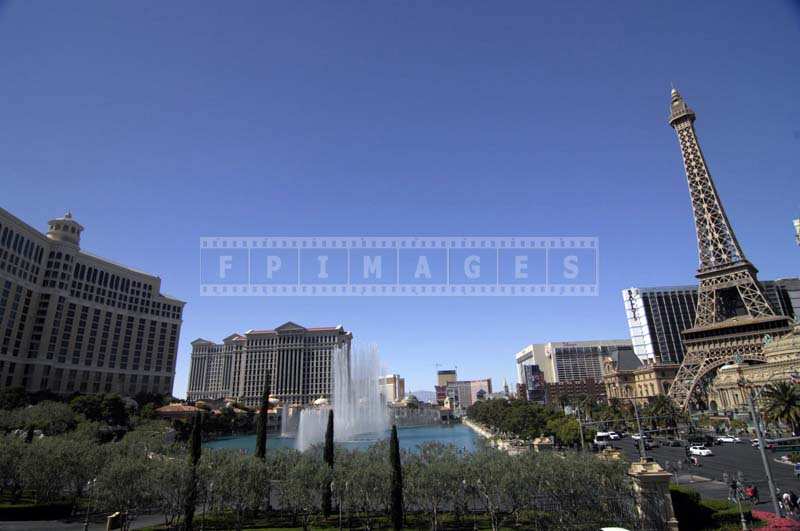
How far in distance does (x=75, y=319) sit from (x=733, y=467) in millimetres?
108905

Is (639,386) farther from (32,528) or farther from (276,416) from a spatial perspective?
(32,528)

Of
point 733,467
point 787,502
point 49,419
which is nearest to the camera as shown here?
point 787,502

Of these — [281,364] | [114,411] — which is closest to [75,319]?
[114,411]

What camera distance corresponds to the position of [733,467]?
3484 centimetres

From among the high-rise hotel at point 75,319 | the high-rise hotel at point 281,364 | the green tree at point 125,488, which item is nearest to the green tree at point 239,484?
the green tree at point 125,488

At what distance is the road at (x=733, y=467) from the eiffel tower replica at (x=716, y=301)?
72.6ft

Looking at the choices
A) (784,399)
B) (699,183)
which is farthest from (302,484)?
(699,183)

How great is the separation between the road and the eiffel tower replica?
22.1m

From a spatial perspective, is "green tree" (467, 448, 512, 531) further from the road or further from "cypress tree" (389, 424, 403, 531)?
the road

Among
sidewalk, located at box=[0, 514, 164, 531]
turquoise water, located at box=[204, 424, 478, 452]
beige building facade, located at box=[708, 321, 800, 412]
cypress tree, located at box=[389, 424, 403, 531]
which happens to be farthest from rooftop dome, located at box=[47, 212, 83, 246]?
beige building facade, located at box=[708, 321, 800, 412]

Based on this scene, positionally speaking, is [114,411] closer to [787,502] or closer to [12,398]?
[12,398]

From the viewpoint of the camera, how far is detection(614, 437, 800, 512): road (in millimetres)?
26812

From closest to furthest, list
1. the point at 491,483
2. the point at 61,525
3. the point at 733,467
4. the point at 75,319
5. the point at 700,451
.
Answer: the point at 491,483 < the point at 61,525 < the point at 733,467 < the point at 700,451 < the point at 75,319

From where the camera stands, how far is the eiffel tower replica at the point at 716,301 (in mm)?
66625
